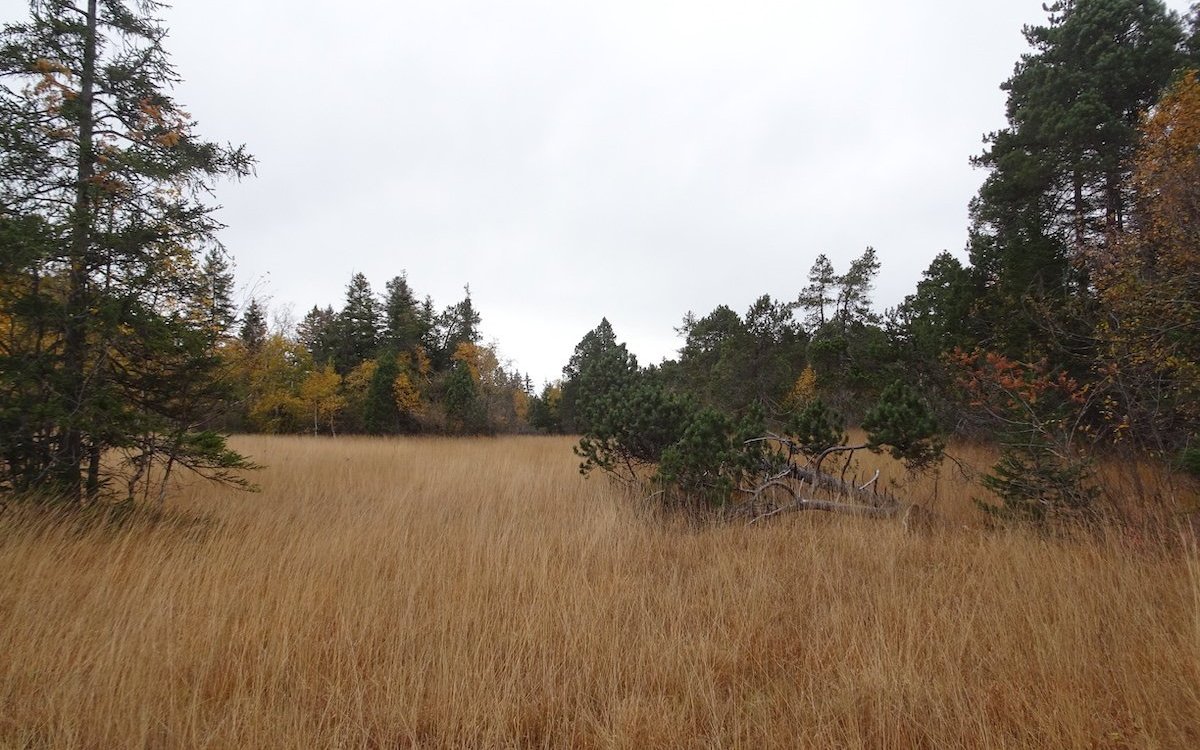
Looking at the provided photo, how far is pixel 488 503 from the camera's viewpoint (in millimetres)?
6395

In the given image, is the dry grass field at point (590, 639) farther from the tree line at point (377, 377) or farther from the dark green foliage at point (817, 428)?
the tree line at point (377, 377)

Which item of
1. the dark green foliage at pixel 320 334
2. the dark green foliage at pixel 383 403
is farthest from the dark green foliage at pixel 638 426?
Answer: the dark green foliage at pixel 320 334

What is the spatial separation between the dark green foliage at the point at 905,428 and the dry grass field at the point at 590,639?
4.50ft

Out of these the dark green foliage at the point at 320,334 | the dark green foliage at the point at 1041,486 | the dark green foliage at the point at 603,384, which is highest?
the dark green foliage at the point at 320,334

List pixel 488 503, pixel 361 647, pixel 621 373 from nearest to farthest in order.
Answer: pixel 361 647 → pixel 488 503 → pixel 621 373

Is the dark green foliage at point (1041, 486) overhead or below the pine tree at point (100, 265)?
below

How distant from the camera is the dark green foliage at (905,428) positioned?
5.60 m

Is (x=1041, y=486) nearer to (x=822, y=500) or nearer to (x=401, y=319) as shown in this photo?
(x=822, y=500)

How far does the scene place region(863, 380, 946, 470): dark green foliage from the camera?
5598 millimetres

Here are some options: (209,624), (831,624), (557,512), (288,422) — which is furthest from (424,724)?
(288,422)

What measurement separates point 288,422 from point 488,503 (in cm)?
2414

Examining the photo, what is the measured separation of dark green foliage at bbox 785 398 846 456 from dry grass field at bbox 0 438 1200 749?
5.20 feet

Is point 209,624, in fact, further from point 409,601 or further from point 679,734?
point 679,734

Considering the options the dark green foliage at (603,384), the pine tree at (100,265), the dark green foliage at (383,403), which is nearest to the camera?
the pine tree at (100,265)
